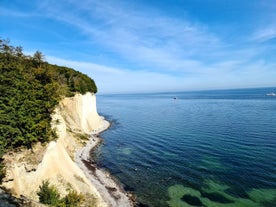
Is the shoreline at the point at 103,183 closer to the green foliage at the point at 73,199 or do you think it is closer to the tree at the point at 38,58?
the green foliage at the point at 73,199

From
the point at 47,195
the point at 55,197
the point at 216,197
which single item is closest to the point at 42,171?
the point at 47,195

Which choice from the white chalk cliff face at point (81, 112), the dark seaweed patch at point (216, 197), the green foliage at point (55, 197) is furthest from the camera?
the white chalk cliff face at point (81, 112)

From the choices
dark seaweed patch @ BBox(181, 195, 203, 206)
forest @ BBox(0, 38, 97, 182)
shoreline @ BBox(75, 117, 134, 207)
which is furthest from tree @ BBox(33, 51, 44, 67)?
dark seaweed patch @ BBox(181, 195, 203, 206)

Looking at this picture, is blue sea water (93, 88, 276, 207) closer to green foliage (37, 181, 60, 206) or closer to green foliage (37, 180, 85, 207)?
green foliage (37, 180, 85, 207)

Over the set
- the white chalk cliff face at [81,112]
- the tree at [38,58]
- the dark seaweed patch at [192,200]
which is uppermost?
the tree at [38,58]

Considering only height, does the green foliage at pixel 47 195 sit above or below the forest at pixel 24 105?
below

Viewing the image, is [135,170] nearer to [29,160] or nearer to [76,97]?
[29,160]

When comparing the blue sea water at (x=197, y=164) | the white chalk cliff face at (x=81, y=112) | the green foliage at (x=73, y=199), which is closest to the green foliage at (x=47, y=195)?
the green foliage at (x=73, y=199)

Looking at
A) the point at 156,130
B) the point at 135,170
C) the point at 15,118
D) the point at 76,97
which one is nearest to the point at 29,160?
the point at 15,118
